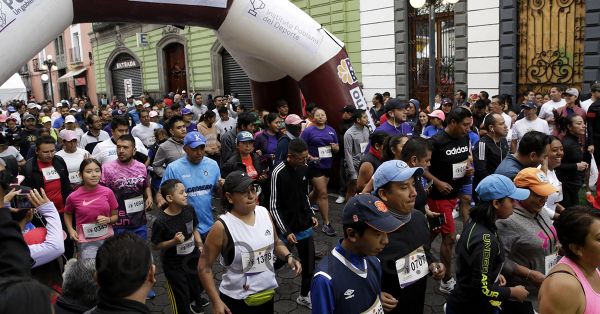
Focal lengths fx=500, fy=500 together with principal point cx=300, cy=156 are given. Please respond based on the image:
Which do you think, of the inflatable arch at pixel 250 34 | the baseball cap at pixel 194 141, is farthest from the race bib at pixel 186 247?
the inflatable arch at pixel 250 34

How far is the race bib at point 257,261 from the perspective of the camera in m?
3.15

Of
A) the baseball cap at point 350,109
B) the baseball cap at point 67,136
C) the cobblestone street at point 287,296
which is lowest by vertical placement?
the cobblestone street at point 287,296

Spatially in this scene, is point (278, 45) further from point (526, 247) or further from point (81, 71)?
point (81, 71)

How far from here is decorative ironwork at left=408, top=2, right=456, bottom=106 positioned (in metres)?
13.1

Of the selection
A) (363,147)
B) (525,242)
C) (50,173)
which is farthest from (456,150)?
(50,173)

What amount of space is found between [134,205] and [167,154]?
127cm

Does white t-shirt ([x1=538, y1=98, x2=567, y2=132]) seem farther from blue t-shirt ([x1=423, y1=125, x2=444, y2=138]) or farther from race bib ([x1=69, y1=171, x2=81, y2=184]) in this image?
race bib ([x1=69, y1=171, x2=81, y2=184])

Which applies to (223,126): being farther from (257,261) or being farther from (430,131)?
(257,261)

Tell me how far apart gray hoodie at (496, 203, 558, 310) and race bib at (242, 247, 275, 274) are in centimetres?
147

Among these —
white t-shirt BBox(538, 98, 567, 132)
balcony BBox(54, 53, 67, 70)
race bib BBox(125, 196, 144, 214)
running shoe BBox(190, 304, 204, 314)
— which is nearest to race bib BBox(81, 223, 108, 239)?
race bib BBox(125, 196, 144, 214)

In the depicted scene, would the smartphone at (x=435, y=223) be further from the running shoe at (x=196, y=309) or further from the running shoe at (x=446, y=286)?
the running shoe at (x=196, y=309)

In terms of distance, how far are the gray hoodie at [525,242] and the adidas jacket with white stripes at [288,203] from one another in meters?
1.80

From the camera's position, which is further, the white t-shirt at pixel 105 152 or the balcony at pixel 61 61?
the balcony at pixel 61 61

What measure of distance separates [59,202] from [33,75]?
156ft
